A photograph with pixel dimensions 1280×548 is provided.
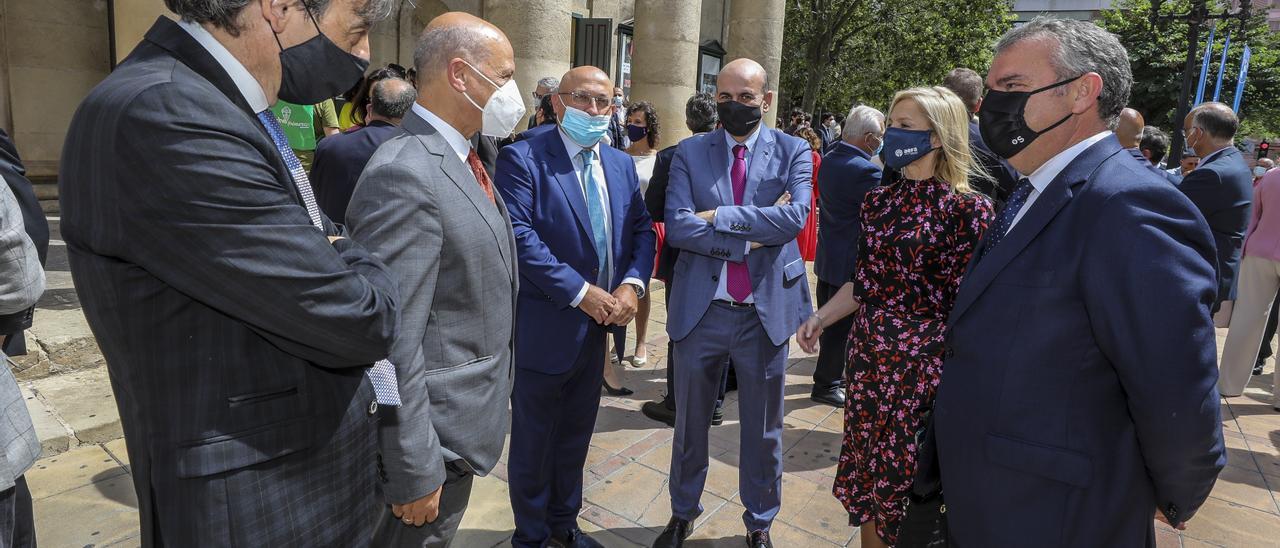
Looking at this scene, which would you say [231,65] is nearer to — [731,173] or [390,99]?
[731,173]

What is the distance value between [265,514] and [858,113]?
15.9ft

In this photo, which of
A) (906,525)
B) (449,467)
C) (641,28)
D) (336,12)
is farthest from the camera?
(641,28)

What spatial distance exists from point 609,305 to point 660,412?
84.4 inches

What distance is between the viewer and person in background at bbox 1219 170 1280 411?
621 centimetres

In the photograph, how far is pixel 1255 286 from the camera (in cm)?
634

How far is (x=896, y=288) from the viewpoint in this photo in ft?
9.64

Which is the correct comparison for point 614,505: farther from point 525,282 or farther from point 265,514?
point 265,514

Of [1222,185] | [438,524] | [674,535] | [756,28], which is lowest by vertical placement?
[674,535]

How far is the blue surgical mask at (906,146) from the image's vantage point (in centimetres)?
290

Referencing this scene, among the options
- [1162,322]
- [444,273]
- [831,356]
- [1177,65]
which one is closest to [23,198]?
[444,273]

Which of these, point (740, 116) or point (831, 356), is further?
point (831, 356)

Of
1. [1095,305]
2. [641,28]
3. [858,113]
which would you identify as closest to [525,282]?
[1095,305]

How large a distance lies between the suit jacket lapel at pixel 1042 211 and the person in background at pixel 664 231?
177 cm

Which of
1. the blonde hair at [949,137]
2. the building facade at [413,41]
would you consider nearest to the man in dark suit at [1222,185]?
the blonde hair at [949,137]
